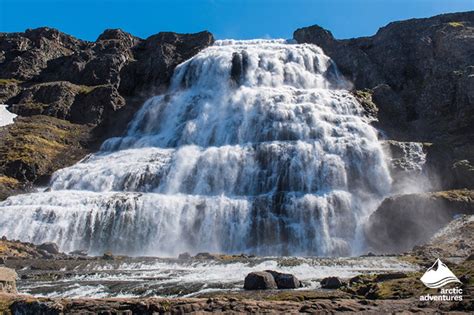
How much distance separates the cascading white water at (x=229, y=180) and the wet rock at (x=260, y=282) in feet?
95.8

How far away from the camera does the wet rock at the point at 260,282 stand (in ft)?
74.2

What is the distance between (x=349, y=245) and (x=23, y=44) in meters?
125

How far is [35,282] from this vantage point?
99.1 feet

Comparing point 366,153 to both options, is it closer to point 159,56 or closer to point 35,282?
point 35,282

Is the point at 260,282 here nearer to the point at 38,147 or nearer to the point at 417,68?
the point at 38,147

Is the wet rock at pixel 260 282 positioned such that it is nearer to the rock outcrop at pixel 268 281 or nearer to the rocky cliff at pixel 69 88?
the rock outcrop at pixel 268 281

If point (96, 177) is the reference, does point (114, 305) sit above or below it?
below

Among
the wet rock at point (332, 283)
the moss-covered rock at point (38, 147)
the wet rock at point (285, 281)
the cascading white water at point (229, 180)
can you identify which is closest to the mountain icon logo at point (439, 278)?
the wet rock at point (332, 283)

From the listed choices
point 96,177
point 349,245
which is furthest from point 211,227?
point 96,177

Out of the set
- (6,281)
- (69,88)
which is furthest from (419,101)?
(6,281)

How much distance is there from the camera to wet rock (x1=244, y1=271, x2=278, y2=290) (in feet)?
74.2

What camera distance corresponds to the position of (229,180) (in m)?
64.0

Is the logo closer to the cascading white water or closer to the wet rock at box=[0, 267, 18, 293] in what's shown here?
the wet rock at box=[0, 267, 18, 293]

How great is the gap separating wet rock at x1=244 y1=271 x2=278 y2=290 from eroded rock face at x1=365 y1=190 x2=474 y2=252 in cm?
3057
